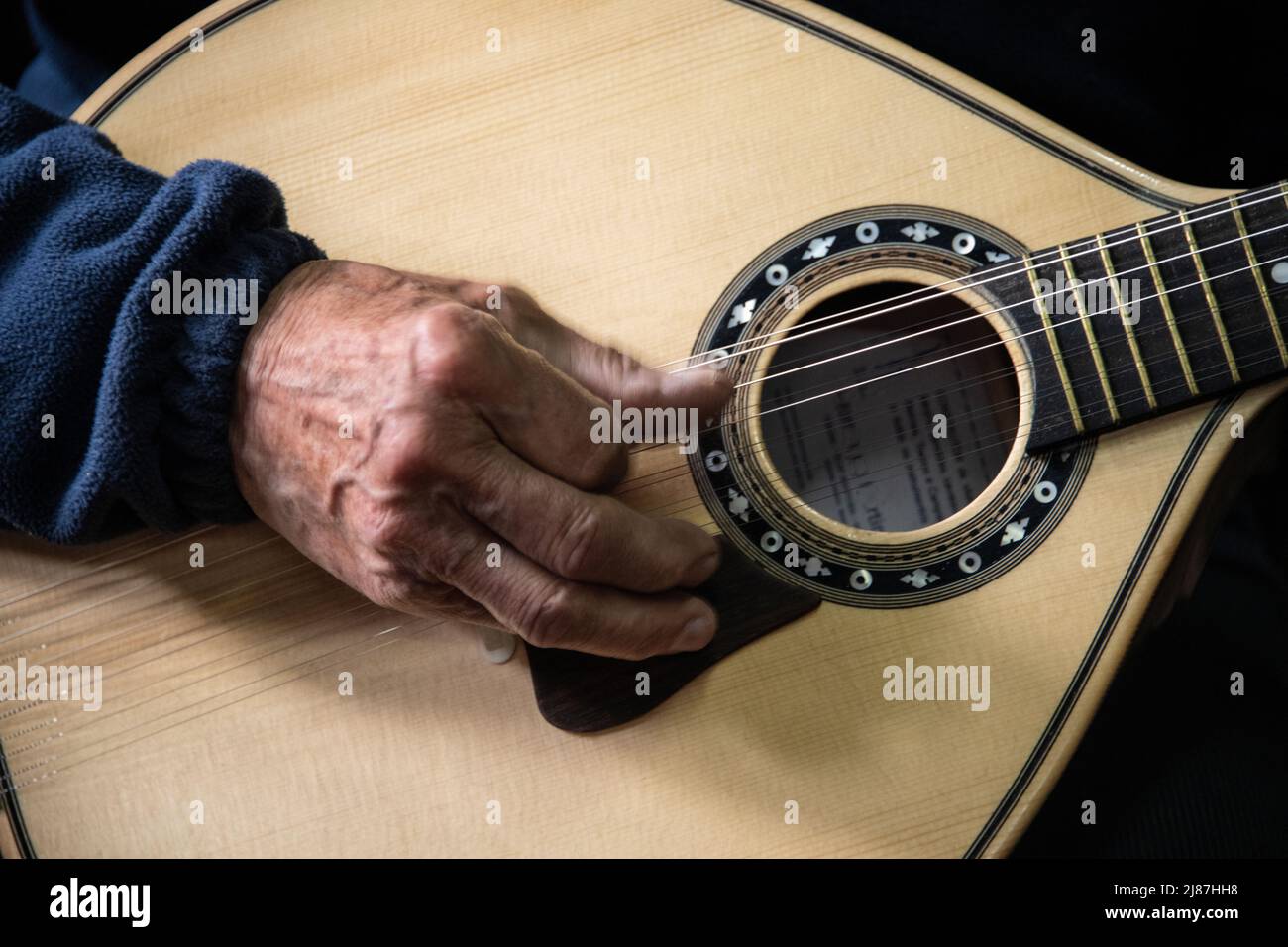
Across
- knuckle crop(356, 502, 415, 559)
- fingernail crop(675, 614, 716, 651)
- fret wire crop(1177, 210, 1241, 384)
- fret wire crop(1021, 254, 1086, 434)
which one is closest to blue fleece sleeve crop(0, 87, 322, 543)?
knuckle crop(356, 502, 415, 559)

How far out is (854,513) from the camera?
1.03 metres

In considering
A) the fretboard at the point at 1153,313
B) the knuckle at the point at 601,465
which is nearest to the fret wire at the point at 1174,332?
the fretboard at the point at 1153,313

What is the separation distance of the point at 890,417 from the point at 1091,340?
21 cm

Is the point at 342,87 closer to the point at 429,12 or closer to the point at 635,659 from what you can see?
the point at 429,12

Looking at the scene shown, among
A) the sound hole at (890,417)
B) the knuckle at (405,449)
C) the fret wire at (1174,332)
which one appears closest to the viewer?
the knuckle at (405,449)

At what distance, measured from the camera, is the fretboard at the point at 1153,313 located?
0.86m

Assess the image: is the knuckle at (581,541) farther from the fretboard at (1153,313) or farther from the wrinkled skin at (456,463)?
the fretboard at (1153,313)

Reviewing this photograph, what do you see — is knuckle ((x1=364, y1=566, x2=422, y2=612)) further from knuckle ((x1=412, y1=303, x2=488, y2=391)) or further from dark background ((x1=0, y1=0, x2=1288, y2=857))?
dark background ((x1=0, y1=0, x2=1288, y2=857))

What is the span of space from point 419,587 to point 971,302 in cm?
54

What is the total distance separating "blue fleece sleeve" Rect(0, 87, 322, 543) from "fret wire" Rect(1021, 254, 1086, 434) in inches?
25.1

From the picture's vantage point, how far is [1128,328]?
88 centimetres

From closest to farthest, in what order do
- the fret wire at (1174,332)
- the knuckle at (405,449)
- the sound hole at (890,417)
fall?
the knuckle at (405,449) → the fret wire at (1174,332) → the sound hole at (890,417)

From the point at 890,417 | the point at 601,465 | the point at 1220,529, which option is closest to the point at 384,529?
the point at 601,465

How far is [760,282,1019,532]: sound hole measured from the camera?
3.21 feet
